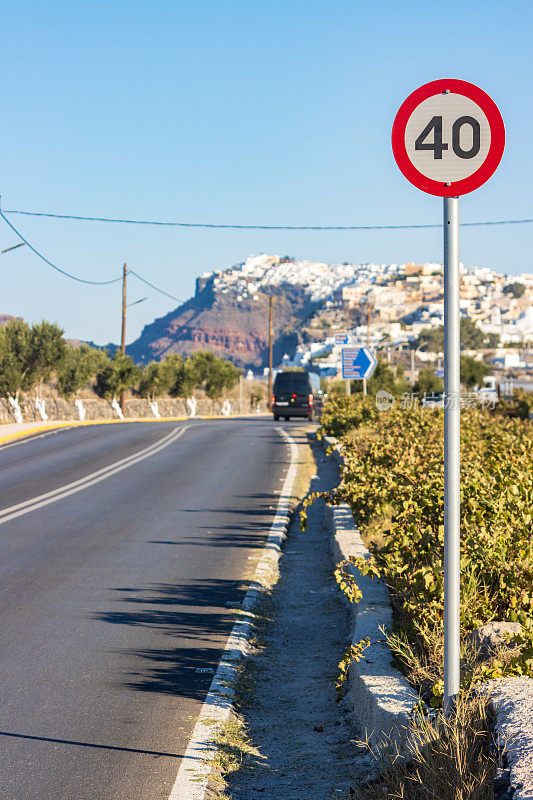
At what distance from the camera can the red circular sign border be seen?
3.72 meters

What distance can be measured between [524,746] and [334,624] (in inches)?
150

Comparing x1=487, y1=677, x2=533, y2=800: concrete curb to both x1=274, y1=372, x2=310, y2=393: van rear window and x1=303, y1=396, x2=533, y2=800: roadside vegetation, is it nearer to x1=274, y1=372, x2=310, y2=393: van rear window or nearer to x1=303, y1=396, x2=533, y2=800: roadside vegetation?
x1=303, y1=396, x2=533, y2=800: roadside vegetation

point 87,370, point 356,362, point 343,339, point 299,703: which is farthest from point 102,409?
point 299,703

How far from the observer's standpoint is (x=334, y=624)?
6.89 metres

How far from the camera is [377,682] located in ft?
14.6

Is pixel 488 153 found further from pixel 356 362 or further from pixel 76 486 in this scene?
pixel 356 362

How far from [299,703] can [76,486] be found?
9916mm

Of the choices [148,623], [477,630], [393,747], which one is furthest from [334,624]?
[393,747]

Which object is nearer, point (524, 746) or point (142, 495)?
point (524, 746)

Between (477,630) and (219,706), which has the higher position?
(477,630)

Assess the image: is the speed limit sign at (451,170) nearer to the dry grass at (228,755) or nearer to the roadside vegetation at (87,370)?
the dry grass at (228,755)

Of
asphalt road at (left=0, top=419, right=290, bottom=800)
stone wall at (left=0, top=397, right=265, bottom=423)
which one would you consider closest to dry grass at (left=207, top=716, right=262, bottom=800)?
asphalt road at (left=0, top=419, right=290, bottom=800)

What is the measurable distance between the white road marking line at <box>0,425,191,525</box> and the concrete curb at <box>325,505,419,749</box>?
6.48 m

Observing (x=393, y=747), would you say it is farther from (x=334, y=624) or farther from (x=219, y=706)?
(x=334, y=624)
